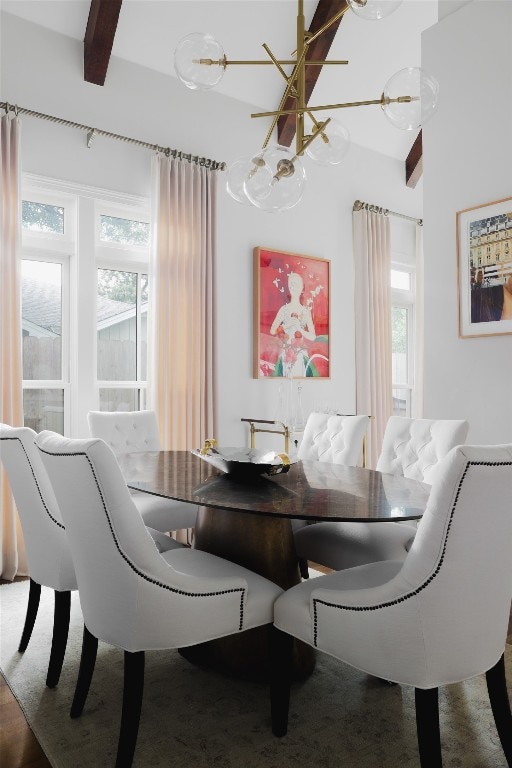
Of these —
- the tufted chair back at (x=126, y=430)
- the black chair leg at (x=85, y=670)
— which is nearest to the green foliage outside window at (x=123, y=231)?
the tufted chair back at (x=126, y=430)

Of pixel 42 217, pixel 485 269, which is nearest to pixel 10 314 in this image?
pixel 42 217

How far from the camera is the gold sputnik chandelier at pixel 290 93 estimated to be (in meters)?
2.04

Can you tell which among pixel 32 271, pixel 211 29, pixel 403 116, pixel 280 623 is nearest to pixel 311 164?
pixel 211 29

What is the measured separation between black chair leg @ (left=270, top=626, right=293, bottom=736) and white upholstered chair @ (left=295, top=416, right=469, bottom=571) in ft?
1.85

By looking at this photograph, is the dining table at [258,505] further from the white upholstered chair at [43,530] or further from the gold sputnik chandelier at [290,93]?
the gold sputnik chandelier at [290,93]

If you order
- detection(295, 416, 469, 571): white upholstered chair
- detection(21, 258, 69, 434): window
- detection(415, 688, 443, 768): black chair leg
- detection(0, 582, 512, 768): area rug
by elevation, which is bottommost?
detection(0, 582, 512, 768): area rug

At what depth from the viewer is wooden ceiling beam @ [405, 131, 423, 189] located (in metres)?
5.32

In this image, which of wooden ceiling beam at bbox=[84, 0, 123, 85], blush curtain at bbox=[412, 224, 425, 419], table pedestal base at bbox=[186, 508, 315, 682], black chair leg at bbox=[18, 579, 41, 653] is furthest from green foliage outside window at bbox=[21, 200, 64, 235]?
blush curtain at bbox=[412, 224, 425, 419]

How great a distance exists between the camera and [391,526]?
2.39m

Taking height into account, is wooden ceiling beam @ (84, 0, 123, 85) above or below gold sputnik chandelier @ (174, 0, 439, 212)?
above

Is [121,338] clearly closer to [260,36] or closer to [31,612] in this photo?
[31,612]

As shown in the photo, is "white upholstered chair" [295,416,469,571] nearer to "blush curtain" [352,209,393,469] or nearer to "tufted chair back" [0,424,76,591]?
"tufted chair back" [0,424,76,591]

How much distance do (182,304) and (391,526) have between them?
2.23 m

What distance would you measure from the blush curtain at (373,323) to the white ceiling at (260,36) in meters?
0.86
